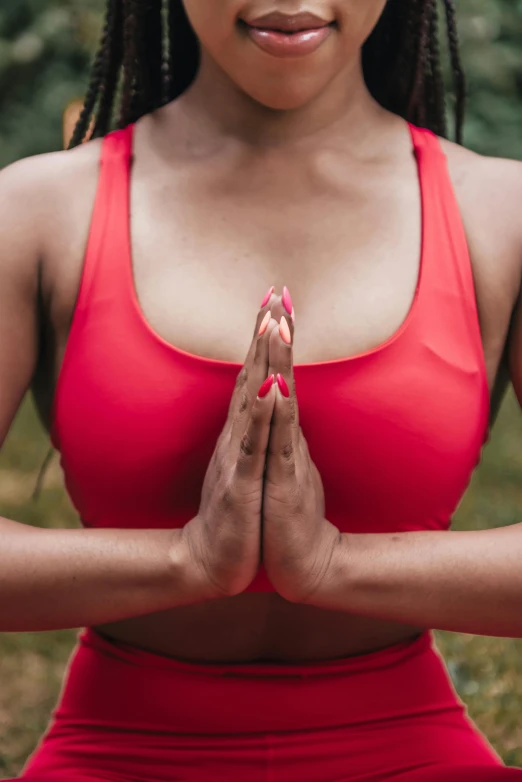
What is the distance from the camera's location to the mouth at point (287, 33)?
165 cm

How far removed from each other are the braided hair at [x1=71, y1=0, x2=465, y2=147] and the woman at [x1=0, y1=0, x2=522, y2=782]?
0.11m

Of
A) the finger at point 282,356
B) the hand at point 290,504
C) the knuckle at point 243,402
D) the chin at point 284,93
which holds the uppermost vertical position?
the chin at point 284,93

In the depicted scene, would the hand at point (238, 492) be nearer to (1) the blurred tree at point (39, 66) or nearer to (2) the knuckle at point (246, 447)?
(2) the knuckle at point (246, 447)

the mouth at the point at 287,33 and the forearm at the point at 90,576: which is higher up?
the mouth at the point at 287,33

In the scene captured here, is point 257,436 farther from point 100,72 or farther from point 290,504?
point 100,72

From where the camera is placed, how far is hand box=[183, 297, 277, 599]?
61.6 inches

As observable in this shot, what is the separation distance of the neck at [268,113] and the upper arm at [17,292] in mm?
283

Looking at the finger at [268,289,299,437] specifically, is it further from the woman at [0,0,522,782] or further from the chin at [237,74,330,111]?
the chin at [237,74,330,111]

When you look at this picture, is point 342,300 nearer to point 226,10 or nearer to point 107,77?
point 226,10

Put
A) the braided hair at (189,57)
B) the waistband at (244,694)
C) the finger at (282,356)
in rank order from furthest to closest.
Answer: the braided hair at (189,57), the waistband at (244,694), the finger at (282,356)

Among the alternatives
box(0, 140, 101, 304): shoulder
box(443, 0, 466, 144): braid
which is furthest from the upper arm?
box(443, 0, 466, 144): braid

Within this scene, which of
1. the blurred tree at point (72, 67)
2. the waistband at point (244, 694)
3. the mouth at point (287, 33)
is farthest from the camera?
the blurred tree at point (72, 67)

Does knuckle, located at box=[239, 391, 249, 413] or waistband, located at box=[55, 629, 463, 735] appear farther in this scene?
waistband, located at box=[55, 629, 463, 735]

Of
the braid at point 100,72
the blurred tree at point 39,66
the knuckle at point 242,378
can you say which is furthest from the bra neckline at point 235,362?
the blurred tree at point 39,66
